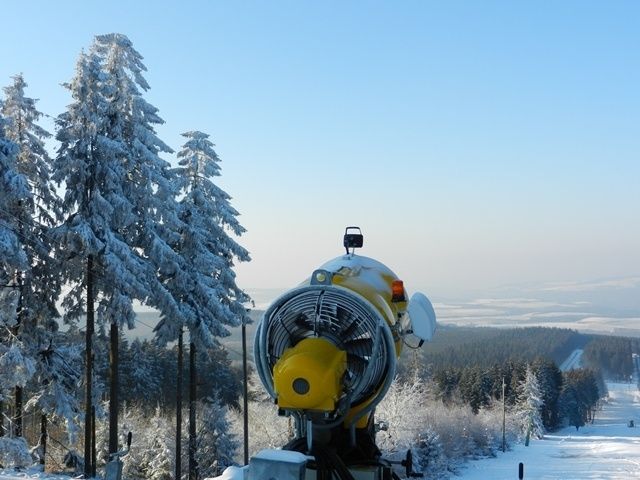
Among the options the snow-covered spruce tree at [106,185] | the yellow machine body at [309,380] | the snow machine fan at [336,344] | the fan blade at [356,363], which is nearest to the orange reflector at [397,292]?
the snow machine fan at [336,344]

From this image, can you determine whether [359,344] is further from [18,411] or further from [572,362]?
[572,362]

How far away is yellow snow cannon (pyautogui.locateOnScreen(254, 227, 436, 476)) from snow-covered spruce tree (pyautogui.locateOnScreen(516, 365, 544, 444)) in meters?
68.2

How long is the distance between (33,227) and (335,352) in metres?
16.9

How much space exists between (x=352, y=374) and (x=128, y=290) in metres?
14.8

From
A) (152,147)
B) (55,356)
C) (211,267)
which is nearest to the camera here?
(55,356)

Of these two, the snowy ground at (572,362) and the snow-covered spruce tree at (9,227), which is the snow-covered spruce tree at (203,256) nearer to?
the snow-covered spruce tree at (9,227)

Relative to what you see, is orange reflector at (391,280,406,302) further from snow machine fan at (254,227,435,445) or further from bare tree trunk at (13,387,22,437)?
bare tree trunk at (13,387,22,437)

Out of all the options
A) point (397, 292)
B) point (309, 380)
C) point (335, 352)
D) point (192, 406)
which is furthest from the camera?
point (192, 406)

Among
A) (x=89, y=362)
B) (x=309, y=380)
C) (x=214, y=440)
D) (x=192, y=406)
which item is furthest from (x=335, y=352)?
(x=214, y=440)

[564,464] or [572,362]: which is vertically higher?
[564,464]

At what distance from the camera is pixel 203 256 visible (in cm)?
2414

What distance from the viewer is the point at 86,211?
18.8 metres

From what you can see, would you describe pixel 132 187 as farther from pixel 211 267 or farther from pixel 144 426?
pixel 144 426

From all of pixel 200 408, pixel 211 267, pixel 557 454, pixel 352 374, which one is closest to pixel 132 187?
pixel 211 267
